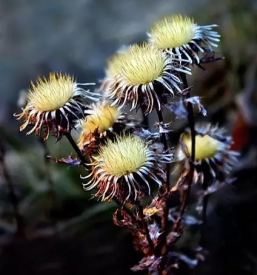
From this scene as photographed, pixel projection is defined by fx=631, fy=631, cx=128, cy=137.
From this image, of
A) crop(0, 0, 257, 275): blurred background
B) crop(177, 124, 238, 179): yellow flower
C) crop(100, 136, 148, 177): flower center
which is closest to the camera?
crop(100, 136, 148, 177): flower center

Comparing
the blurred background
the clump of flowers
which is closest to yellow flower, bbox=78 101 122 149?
the clump of flowers

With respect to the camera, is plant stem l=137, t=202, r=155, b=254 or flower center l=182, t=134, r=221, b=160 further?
flower center l=182, t=134, r=221, b=160

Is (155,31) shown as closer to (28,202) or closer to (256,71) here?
(28,202)

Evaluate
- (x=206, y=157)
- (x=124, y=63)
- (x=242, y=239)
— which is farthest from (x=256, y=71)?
(x=124, y=63)

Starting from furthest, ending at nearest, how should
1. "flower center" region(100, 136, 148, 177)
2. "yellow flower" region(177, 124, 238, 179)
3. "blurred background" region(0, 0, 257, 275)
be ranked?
"blurred background" region(0, 0, 257, 275) < "yellow flower" region(177, 124, 238, 179) < "flower center" region(100, 136, 148, 177)

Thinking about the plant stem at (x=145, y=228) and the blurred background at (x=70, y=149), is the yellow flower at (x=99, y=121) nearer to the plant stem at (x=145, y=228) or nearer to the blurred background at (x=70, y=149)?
the plant stem at (x=145, y=228)

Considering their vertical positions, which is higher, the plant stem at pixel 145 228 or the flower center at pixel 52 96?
the flower center at pixel 52 96

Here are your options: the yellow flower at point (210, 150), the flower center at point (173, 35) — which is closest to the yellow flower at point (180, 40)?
the flower center at point (173, 35)

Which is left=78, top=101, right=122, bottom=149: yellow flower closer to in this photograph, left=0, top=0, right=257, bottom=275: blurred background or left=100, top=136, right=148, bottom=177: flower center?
left=100, top=136, right=148, bottom=177: flower center
